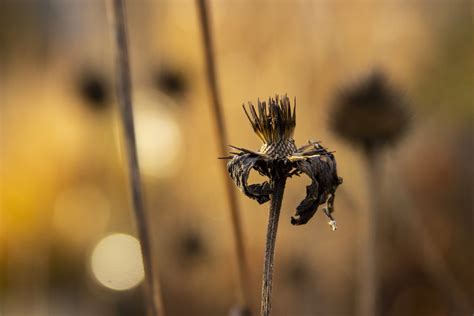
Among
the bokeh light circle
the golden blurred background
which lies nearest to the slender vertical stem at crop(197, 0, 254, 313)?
the golden blurred background

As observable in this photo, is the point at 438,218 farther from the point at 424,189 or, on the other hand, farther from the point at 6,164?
the point at 6,164

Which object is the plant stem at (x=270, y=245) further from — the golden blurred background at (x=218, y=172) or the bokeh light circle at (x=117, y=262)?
the bokeh light circle at (x=117, y=262)

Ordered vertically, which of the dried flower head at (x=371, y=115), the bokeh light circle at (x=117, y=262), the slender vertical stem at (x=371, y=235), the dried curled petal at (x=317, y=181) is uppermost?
the dried flower head at (x=371, y=115)

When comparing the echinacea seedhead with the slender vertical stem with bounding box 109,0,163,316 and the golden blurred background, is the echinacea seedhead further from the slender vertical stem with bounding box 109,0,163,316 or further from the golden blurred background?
the golden blurred background

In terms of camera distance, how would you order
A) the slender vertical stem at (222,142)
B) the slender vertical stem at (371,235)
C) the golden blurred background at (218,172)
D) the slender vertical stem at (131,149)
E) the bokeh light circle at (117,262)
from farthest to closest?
the bokeh light circle at (117,262) → the golden blurred background at (218,172) → the slender vertical stem at (371,235) → the slender vertical stem at (222,142) → the slender vertical stem at (131,149)

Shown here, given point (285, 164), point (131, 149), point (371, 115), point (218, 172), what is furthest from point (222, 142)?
point (218, 172)

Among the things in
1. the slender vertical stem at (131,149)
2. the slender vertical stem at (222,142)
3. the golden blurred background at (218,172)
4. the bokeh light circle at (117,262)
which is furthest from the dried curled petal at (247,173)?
the bokeh light circle at (117,262)
